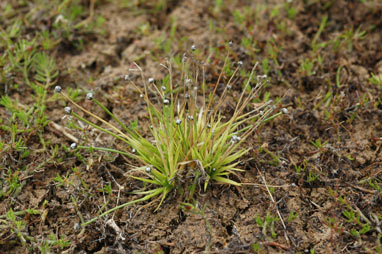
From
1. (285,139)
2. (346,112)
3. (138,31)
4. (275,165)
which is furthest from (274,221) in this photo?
(138,31)

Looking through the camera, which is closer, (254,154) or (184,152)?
(184,152)

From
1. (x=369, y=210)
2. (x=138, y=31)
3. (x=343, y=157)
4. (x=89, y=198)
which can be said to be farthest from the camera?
(x=138, y=31)

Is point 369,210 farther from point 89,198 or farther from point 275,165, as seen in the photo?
point 89,198

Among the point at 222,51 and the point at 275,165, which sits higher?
the point at 222,51

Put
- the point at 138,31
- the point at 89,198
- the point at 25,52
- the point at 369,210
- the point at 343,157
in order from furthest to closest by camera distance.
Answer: the point at 138,31, the point at 25,52, the point at 343,157, the point at 89,198, the point at 369,210

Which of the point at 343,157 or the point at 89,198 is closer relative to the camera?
the point at 89,198

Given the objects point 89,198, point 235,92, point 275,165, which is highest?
point 235,92

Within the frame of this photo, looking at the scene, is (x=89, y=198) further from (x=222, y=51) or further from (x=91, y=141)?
(x=222, y=51)
